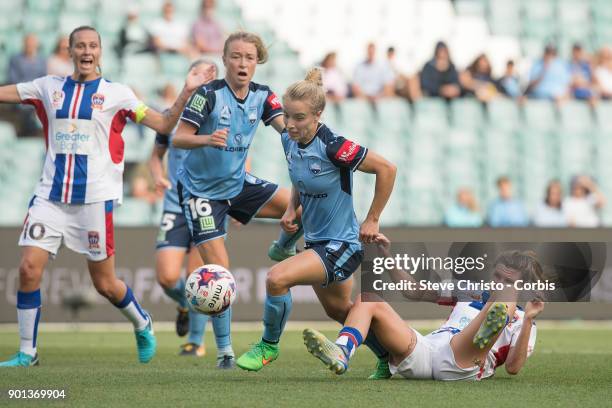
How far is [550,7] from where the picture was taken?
18.1 metres

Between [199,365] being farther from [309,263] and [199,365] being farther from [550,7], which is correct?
[550,7]

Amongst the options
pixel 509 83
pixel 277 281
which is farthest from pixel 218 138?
pixel 509 83

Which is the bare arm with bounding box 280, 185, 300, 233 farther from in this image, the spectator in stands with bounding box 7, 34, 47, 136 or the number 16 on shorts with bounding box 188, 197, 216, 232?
the spectator in stands with bounding box 7, 34, 47, 136

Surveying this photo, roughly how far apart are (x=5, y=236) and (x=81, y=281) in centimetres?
101

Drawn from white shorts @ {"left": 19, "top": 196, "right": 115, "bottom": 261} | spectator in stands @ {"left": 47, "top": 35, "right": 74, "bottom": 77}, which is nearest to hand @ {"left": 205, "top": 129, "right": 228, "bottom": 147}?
white shorts @ {"left": 19, "top": 196, "right": 115, "bottom": 261}

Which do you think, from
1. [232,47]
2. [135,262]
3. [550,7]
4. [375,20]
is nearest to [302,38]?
[375,20]

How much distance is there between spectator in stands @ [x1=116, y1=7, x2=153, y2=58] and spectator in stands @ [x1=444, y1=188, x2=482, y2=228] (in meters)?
4.93

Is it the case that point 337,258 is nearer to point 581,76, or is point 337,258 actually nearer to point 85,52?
point 85,52

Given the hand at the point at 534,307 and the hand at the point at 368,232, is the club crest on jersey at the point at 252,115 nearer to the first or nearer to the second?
the hand at the point at 368,232

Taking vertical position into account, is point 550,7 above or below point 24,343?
above

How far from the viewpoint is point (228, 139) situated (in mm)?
7902

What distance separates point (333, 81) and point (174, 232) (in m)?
6.95

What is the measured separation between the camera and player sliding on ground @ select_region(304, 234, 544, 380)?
6.22 m

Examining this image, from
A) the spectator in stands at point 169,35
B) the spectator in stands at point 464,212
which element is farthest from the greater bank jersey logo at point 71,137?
the spectator in stands at point 169,35
